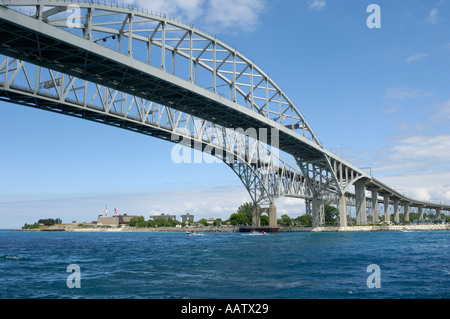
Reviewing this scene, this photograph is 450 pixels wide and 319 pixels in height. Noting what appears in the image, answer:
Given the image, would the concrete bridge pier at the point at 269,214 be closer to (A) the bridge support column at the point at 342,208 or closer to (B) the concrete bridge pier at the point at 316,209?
(B) the concrete bridge pier at the point at 316,209

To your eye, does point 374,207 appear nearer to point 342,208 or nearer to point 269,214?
point 342,208

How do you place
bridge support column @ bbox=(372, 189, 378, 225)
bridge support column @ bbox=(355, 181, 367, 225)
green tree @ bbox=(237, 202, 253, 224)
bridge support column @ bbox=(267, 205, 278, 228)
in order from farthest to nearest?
1. green tree @ bbox=(237, 202, 253, 224)
2. bridge support column @ bbox=(372, 189, 378, 225)
3. bridge support column @ bbox=(355, 181, 367, 225)
4. bridge support column @ bbox=(267, 205, 278, 228)

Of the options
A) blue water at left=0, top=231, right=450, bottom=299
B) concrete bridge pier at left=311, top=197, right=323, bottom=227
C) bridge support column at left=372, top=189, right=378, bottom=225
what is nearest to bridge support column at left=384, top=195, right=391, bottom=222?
bridge support column at left=372, top=189, right=378, bottom=225

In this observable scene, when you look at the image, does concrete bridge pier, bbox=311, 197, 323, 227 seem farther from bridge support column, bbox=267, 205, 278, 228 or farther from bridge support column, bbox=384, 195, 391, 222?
bridge support column, bbox=384, 195, 391, 222

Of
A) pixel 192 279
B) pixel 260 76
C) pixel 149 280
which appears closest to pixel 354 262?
pixel 192 279

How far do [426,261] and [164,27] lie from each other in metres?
29.5

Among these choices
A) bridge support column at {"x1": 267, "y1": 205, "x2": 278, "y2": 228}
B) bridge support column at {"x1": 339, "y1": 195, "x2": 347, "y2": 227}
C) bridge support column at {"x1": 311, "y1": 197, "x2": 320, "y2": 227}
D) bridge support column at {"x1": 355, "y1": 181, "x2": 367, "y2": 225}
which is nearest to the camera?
bridge support column at {"x1": 339, "y1": 195, "x2": 347, "y2": 227}

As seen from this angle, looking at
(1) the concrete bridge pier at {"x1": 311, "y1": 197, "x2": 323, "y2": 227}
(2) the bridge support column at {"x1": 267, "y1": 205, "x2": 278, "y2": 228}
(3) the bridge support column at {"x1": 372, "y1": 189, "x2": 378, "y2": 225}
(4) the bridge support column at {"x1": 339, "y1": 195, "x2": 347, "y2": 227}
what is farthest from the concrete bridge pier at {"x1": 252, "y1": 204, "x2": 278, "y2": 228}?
(3) the bridge support column at {"x1": 372, "y1": 189, "x2": 378, "y2": 225}

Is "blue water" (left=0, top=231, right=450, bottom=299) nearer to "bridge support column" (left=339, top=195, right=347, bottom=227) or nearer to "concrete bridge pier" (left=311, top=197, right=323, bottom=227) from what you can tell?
"bridge support column" (left=339, top=195, right=347, bottom=227)

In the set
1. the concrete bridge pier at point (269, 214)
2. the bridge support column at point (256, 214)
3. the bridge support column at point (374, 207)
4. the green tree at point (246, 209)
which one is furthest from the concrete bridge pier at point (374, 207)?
the green tree at point (246, 209)

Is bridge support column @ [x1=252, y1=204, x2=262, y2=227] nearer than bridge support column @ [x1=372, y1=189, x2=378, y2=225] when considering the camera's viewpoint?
Yes

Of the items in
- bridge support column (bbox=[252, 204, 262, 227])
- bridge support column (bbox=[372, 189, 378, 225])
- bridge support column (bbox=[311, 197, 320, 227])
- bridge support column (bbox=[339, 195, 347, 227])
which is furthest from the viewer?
bridge support column (bbox=[372, 189, 378, 225])
